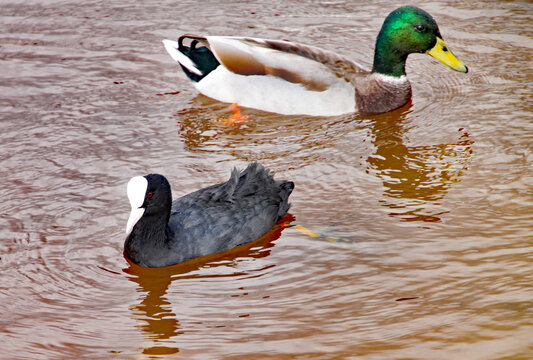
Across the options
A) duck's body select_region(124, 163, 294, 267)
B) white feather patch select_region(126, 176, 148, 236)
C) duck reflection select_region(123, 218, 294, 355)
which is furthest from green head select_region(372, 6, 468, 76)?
white feather patch select_region(126, 176, 148, 236)

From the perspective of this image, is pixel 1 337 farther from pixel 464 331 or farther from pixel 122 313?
pixel 464 331

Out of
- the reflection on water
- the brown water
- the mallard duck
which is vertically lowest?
the reflection on water

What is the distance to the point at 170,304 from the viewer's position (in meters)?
5.42

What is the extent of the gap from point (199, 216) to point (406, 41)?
4168 mm

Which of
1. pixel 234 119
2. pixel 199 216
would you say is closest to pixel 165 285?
pixel 199 216

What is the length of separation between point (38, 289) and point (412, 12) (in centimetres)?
562

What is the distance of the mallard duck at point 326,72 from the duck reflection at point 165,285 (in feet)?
8.72

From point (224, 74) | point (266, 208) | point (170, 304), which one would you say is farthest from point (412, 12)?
point (170, 304)

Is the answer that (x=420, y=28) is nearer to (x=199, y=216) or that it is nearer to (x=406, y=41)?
(x=406, y=41)

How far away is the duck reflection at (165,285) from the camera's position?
500cm

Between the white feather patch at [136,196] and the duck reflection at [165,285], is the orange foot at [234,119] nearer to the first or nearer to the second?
the duck reflection at [165,285]

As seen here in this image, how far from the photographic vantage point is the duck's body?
579 centimetres

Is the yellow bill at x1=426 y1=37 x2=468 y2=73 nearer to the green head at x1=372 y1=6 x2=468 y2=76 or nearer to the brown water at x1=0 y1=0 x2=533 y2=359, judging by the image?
the green head at x1=372 y1=6 x2=468 y2=76

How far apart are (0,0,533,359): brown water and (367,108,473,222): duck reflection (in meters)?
0.03
